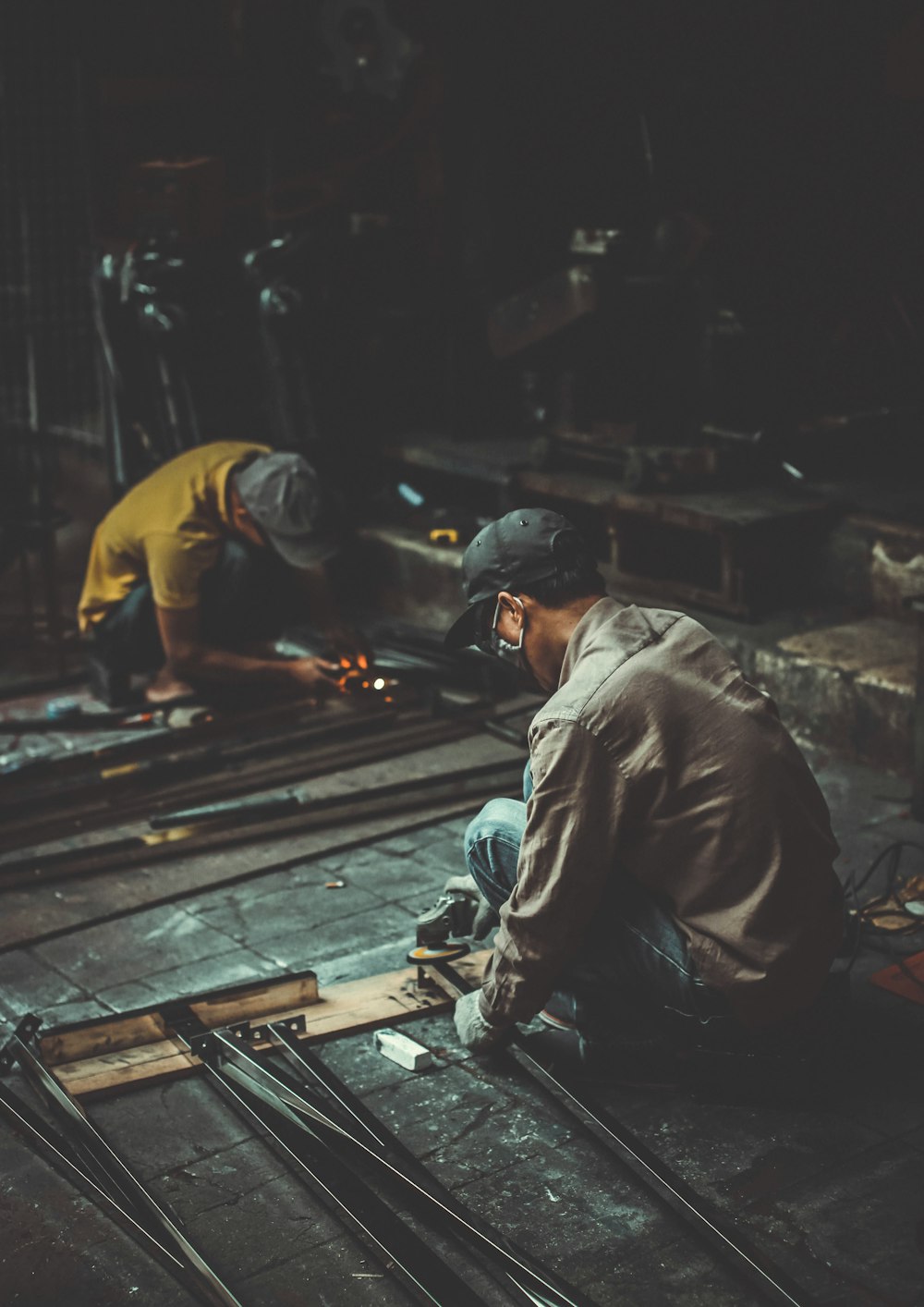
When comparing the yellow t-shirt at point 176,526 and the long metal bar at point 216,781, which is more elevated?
the yellow t-shirt at point 176,526

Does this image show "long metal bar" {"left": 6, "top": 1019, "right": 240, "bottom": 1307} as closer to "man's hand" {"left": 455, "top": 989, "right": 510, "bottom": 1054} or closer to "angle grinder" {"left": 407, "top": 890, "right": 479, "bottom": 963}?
"man's hand" {"left": 455, "top": 989, "right": 510, "bottom": 1054}

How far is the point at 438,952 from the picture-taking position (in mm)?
4645

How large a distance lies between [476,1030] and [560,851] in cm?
72

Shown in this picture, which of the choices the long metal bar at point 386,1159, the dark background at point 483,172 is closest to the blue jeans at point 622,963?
the long metal bar at point 386,1159

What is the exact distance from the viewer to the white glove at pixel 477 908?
15.0 ft

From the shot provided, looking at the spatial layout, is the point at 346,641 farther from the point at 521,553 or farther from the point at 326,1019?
the point at 521,553

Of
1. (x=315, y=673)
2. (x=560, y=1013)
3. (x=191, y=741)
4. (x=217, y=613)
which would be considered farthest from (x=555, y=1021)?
(x=217, y=613)

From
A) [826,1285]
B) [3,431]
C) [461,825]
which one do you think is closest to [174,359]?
[3,431]

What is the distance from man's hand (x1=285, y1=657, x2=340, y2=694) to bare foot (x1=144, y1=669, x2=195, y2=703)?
0.56 metres

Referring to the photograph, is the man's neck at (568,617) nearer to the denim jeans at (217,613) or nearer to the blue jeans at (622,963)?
the blue jeans at (622,963)

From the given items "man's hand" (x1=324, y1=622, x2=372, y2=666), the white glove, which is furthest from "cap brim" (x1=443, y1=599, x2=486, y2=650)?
"man's hand" (x1=324, y1=622, x2=372, y2=666)

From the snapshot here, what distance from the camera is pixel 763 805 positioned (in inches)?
144

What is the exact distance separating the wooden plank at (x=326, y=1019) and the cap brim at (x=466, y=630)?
114 centimetres

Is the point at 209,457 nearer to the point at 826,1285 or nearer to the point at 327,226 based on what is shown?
the point at 327,226
